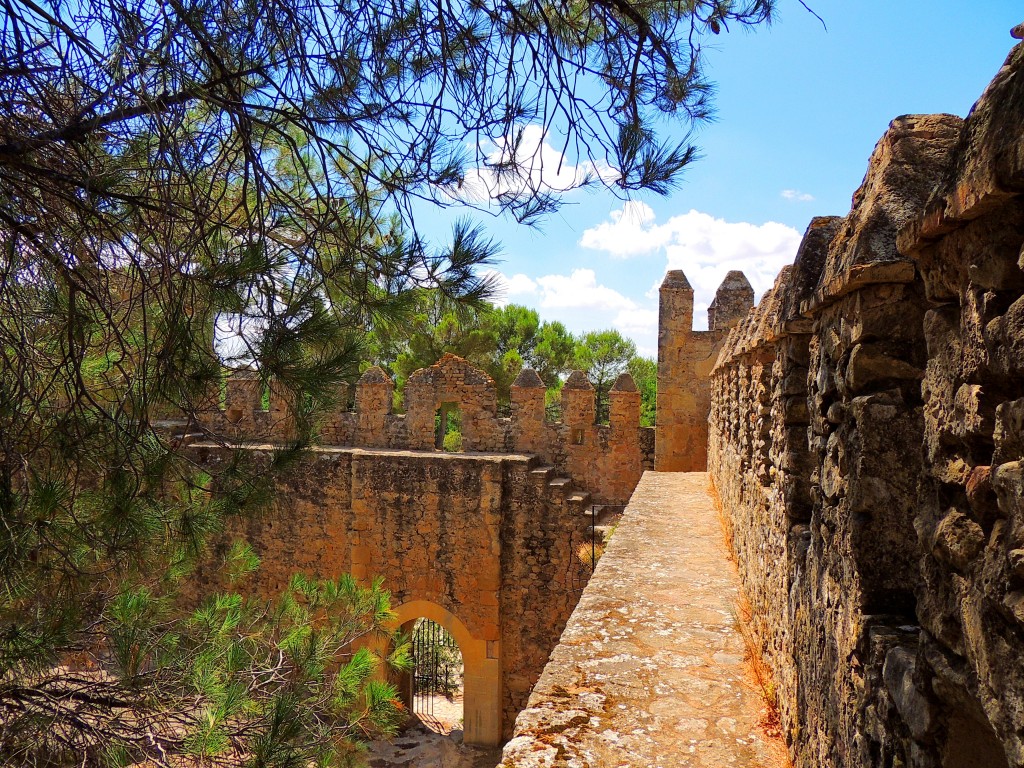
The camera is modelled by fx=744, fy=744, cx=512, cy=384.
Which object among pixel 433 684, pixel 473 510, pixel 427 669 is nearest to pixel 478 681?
pixel 473 510

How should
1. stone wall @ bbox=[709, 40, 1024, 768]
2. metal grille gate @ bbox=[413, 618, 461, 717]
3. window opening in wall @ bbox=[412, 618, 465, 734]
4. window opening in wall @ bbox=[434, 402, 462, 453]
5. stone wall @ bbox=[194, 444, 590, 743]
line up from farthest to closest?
1. window opening in wall @ bbox=[434, 402, 462, 453]
2. metal grille gate @ bbox=[413, 618, 461, 717]
3. window opening in wall @ bbox=[412, 618, 465, 734]
4. stone wall @ bbox=[194, 444, 590, 743]
5. stone wall @ bbox=[709, 40, 1024, 768]

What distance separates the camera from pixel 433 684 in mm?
12602

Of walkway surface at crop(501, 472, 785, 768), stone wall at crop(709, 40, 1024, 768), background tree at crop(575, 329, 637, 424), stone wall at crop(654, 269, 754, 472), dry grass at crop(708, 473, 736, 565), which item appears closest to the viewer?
stone wall at crop(709, 40, 1024, 768)

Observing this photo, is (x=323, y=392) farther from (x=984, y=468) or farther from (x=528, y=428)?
(x=528, y=428)

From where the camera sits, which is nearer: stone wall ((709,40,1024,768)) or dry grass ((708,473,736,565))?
stone wall ((709,40,1024,768))

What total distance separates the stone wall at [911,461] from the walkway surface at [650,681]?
21 centimetres

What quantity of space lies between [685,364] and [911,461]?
900 centimetres

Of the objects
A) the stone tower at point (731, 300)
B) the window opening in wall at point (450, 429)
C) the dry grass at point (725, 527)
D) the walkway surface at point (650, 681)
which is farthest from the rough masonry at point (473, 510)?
the window opening in wall at point (450, 429)

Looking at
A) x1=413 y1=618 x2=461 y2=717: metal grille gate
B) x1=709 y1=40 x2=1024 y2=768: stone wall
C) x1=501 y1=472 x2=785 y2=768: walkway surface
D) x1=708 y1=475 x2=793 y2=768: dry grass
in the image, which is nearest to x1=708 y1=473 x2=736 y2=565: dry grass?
x1=501 y1=472 x2=785 y2=768: walkway surface

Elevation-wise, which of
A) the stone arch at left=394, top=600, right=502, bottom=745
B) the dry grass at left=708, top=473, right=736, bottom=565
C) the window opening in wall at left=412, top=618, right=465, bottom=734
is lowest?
the window opening in wall at left=412, top=618, right=465, bottom=734

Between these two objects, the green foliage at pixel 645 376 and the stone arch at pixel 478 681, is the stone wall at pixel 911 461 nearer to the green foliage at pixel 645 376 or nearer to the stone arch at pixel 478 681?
the stone arch at pixel 478 681

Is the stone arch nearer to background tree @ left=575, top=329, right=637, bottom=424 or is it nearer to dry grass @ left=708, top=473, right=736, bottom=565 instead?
dry grass @ left=708, top=473, right=736, bottom=565

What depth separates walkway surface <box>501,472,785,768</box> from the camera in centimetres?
223

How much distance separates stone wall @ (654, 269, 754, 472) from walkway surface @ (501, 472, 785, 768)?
5789mm
